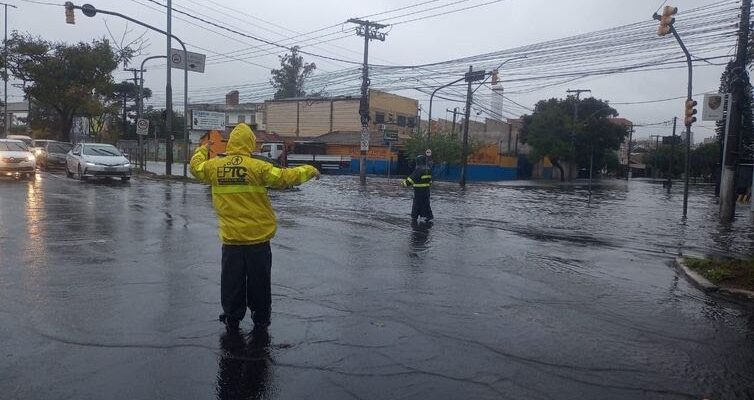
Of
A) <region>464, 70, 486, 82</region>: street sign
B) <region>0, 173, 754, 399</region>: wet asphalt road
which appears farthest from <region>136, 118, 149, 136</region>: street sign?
<region>0, 173, 754, 399</region>: wet asphalt road

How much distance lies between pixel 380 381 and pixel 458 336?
129 centimetres

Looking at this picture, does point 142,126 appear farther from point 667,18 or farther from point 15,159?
point 667,18

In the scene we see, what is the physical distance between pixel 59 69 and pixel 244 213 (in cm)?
3573

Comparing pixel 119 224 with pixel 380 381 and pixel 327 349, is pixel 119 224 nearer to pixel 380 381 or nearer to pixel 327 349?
pixel 327 349

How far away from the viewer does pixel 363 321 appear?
5.81 meters

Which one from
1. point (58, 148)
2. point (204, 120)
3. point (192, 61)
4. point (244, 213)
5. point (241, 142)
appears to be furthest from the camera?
point (204, 120)

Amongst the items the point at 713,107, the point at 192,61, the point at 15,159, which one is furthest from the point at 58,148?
the point at 713,107

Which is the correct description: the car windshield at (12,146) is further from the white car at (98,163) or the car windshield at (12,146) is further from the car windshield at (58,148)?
the car windshield at (58,148)

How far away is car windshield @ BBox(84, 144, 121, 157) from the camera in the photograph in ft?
80.5

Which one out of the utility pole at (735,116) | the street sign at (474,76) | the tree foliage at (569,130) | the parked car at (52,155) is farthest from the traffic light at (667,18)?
the tree foliage at (569,130)

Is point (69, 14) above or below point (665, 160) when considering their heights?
above

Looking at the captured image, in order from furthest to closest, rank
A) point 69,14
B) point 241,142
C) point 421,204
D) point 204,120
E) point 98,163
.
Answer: point 204,120, point 98,163, point 69,14, point 421,204, point 241,142

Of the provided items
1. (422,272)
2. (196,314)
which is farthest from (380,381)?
(422,272)

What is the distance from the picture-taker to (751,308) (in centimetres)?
705
